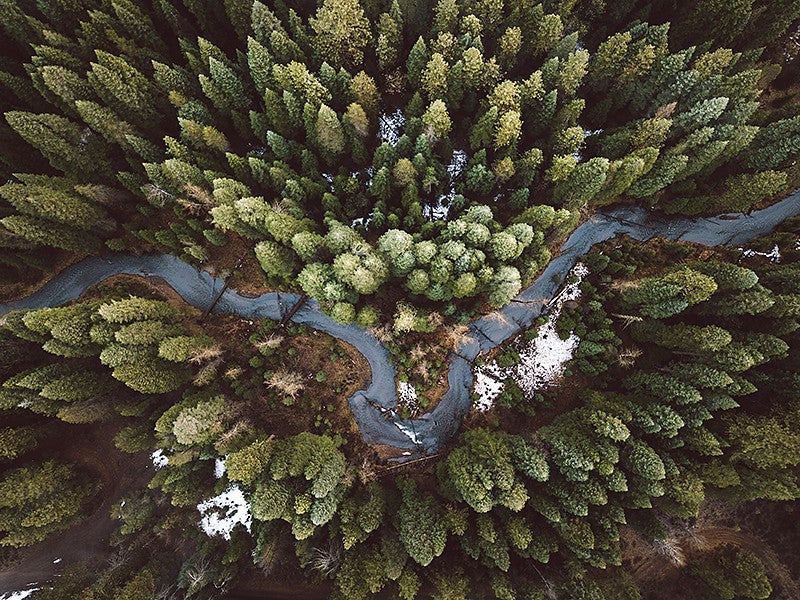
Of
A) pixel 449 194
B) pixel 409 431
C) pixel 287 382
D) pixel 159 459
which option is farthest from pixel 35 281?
pixel 449 194

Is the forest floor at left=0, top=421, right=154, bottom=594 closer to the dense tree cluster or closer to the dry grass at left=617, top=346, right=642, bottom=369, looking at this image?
the dense tree cluster

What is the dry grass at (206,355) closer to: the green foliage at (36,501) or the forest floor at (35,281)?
the green foliage at (36,501)

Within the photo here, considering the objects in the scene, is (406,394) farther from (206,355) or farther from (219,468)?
(219,468)

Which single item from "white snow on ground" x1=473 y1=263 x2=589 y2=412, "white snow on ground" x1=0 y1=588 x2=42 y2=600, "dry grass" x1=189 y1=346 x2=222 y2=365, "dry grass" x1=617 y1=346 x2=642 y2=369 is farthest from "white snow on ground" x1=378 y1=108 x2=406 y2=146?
"white snow on ground" x1=0 y1=588 x2=42 y2=600

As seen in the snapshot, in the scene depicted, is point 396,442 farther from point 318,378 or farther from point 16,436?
point 16,436

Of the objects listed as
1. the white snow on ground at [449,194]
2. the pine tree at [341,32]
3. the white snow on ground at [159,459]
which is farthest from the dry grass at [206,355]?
the pine tree at [341,32]
